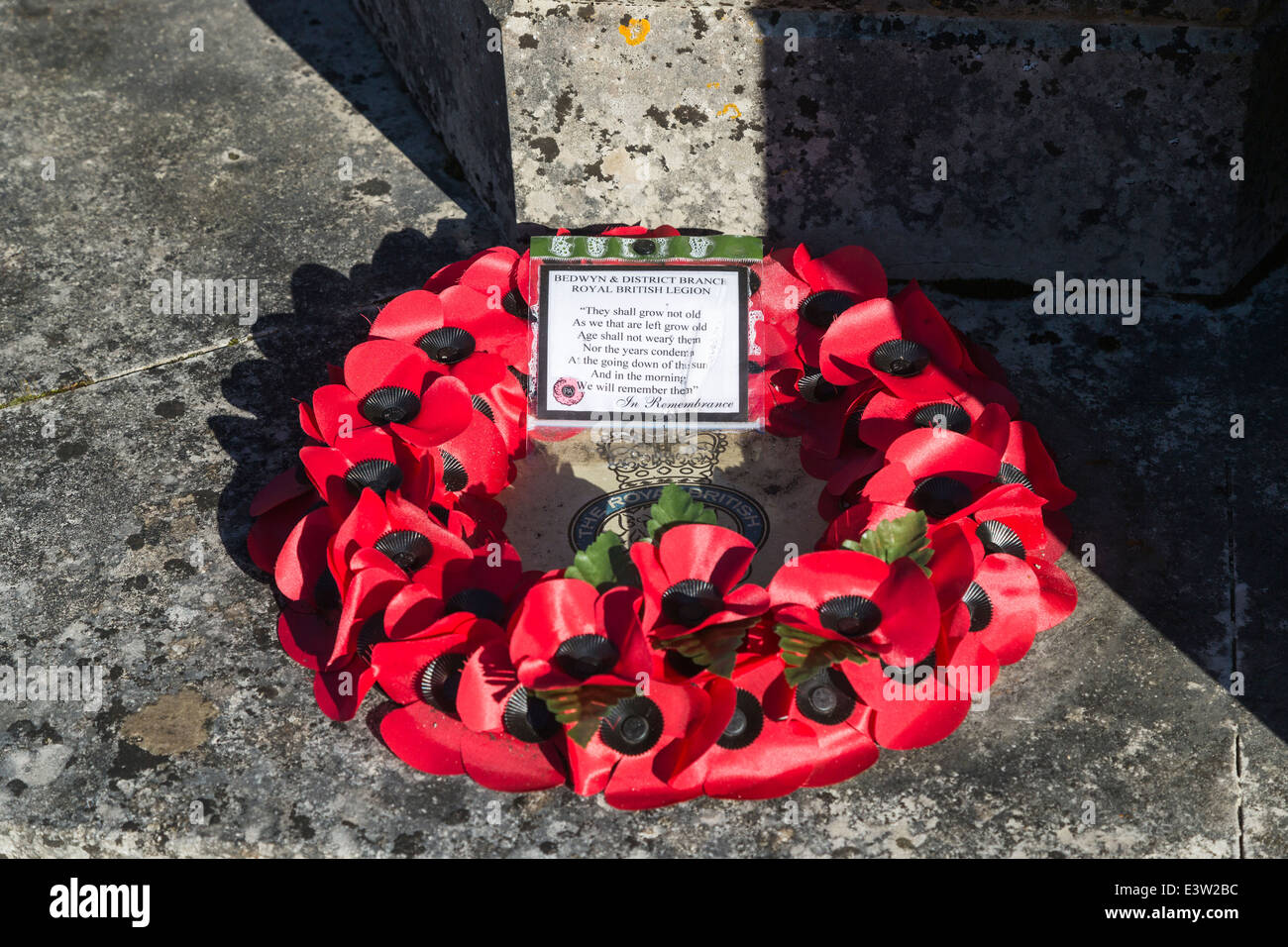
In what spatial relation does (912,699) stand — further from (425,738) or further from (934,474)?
(425,738)

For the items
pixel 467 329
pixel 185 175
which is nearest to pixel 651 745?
pixel 467 329

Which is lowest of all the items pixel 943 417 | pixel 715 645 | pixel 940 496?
pixel 715 645

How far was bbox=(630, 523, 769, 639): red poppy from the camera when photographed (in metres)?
2.11

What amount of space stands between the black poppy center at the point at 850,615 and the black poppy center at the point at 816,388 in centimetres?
71

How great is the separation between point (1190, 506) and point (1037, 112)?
3.43 feet

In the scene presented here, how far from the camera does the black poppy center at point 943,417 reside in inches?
99.9

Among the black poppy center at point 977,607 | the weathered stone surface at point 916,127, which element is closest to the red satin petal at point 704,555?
the black poppy center at point 977,607

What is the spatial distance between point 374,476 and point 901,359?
112cm

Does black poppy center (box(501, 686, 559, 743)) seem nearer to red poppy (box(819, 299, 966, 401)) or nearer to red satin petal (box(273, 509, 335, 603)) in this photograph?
red satin petal (box(273, 509, 335, 603))

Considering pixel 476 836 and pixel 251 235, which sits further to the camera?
pixel 251 235

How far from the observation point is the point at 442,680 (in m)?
2.16

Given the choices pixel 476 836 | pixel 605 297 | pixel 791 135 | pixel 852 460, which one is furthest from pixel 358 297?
pixel 476 836

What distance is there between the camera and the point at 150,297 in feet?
10.5

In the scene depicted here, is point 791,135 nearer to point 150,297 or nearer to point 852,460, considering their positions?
point 852,460
